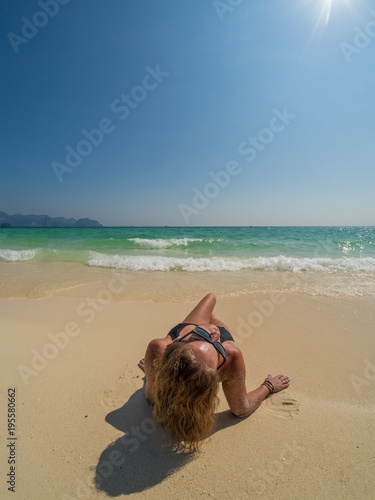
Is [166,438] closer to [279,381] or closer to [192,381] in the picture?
[192,381]

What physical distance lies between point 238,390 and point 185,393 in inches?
29.0

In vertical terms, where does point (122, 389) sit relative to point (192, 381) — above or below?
below

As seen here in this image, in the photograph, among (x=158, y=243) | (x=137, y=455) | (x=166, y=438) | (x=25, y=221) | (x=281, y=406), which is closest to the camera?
(x=137, y=455)

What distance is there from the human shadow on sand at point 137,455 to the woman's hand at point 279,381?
641 mm

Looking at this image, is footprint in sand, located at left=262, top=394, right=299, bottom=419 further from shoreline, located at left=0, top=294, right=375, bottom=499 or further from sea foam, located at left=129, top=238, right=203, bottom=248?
sea foam, located at left=129, top=238, right=203, bottom=248

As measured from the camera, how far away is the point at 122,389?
8.16 ft

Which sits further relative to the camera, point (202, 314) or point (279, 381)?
point (202, 314)

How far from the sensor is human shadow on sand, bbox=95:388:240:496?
1.60 m

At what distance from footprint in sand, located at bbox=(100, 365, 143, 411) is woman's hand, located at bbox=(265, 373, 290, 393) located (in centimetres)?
155

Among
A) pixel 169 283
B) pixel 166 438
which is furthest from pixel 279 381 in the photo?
pixel 169 283

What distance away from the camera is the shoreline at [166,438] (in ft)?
5.26

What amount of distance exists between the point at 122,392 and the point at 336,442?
2.13 m

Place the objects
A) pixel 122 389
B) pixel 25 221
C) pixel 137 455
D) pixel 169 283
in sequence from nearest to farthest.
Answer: pixel 137 455 < pixel 122 389 < pixel 169 283 < pixel 25 221

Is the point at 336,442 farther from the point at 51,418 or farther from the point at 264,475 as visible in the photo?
the point at 51,418
